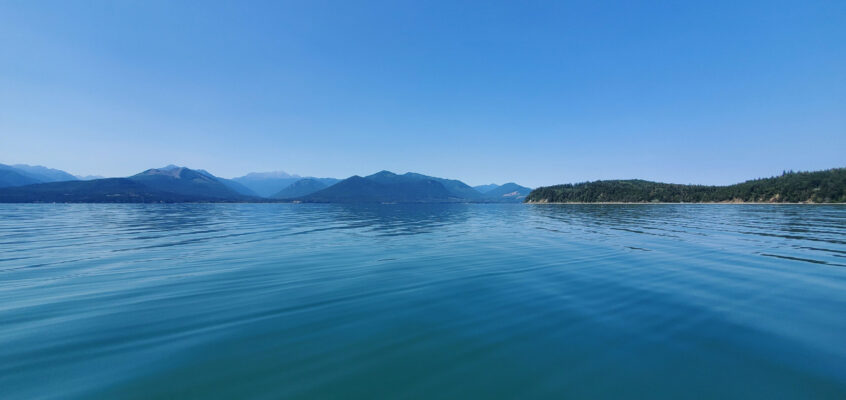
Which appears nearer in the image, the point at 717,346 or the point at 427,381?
the point at 427,381

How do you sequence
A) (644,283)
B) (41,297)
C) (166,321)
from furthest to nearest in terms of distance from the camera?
(644,283) < (41,297) < (166,321)

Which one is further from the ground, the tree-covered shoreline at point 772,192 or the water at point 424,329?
the tree-covered shoreline at point 772,192

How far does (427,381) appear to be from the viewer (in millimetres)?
5832

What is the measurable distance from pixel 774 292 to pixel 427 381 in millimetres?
14596

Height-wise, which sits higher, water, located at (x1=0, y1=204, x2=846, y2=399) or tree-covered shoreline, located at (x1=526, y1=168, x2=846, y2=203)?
tree-covered shoreline, located at (x1=526, y1=168, x2=846, y2=203)

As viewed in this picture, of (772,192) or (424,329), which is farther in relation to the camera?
(772,192)

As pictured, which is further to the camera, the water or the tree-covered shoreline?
the tree-covered shoreline

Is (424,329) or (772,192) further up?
(772,192)

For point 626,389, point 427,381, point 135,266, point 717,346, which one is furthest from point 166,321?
point 717,346

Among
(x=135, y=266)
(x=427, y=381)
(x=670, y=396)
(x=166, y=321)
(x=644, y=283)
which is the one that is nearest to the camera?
(x=670, y=396)

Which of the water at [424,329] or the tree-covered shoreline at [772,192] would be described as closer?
the water at [424,329]

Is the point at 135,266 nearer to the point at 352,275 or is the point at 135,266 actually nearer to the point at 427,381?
the point at 352,275

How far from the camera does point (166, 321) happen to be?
8.95 m

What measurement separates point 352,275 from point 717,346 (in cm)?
1289
